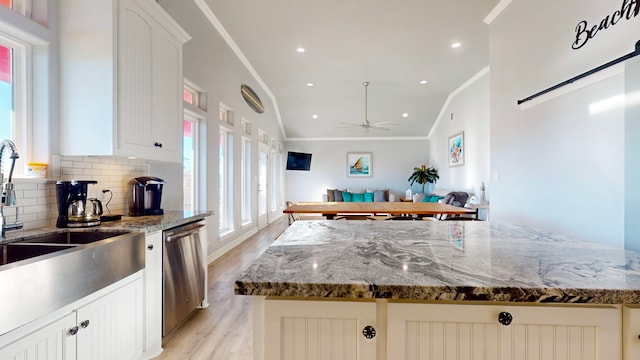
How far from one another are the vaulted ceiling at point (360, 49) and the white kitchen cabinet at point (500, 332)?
141 inches

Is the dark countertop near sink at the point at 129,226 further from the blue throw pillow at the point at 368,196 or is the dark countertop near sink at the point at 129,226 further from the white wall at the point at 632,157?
the blue throw pillow at the point at 368,196

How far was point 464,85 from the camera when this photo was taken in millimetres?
6215

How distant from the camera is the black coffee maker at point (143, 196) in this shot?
2.16m

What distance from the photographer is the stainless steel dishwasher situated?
6.37ft

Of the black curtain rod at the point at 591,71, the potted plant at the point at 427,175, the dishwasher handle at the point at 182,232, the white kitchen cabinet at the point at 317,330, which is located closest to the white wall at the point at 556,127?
the black curtain rod at the point at 591,71

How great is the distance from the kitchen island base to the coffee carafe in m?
1.54

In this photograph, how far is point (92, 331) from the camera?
1.38m

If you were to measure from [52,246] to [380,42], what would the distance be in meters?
4.43

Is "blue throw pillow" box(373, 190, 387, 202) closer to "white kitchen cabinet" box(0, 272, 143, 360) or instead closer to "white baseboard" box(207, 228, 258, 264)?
"white baseboard" box(207, 228, 258, 264)

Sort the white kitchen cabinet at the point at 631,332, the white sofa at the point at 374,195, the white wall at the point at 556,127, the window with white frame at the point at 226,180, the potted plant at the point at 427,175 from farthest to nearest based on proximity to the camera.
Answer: the white sofa at the point at 374,195, the potted plant at the point at 427,175, the window with white frame at the point at 226,180, the white wall at the point at 556,127, the white kitchen cabinet at the point at 631,332

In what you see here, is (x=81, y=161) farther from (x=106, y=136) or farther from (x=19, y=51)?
(x=19, y=51)

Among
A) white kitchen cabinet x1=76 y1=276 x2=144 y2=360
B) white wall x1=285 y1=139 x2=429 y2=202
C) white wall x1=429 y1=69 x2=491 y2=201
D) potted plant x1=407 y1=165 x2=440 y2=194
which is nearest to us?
white kitchen cabinet x1=76 y1=276 x2=144 y2=360

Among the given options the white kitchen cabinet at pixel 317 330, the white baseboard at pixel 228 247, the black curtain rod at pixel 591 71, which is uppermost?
the black curtain rod at pixel 591 71

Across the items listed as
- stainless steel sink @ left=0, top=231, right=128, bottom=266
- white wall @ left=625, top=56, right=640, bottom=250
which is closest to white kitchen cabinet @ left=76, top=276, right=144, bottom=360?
stainless steel sink @ left=0, top=231, right=128, bottom=266
